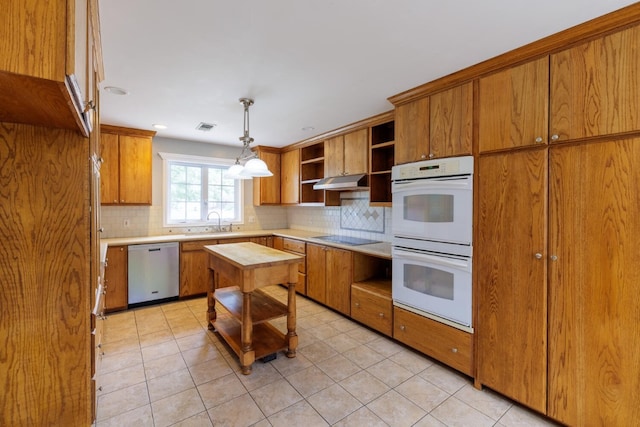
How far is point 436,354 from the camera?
2400 millimetres

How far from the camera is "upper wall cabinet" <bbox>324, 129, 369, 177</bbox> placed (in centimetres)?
354

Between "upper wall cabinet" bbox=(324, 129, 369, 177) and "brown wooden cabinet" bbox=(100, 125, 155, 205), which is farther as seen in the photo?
"brown wooden cabinet" bbox=(100, 125, 155, 205)

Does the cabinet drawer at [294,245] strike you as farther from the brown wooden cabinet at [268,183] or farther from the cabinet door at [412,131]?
the cabinet door at [412,131]

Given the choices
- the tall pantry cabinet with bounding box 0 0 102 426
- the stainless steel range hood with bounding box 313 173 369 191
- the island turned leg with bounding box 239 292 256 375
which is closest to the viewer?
the tall pantry cabinet with bounding box 0 0 102 426

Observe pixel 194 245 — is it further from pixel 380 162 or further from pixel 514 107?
pixel 514 107

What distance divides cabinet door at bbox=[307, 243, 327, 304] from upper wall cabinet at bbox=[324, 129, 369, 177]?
109 cm

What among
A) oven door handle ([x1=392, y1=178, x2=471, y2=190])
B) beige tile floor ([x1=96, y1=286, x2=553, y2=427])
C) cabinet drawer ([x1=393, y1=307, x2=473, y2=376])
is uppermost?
oven door handle ([x1=392, y1=178, x2=471, y2=190])

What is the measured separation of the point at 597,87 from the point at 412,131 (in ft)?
3.99

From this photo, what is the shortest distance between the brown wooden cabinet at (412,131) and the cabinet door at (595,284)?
94 cm

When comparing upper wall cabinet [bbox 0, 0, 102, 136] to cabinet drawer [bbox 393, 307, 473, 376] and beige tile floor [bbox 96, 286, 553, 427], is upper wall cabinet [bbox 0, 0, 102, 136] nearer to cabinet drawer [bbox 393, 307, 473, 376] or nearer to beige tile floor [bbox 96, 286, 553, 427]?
beige tile floor [bbox 96, 286, 553, 427]

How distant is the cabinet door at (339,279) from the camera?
11.1 feet

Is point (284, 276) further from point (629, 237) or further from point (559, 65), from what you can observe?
point (559, 65)

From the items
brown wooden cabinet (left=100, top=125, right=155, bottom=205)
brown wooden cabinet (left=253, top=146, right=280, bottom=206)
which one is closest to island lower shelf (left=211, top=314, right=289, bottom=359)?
brown wooden cabinet (left=100, top=125, right=155, bottom=205)

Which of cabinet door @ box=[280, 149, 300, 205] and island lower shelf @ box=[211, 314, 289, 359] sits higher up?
cabinet door @ box=[280, 149, 300, 205]
